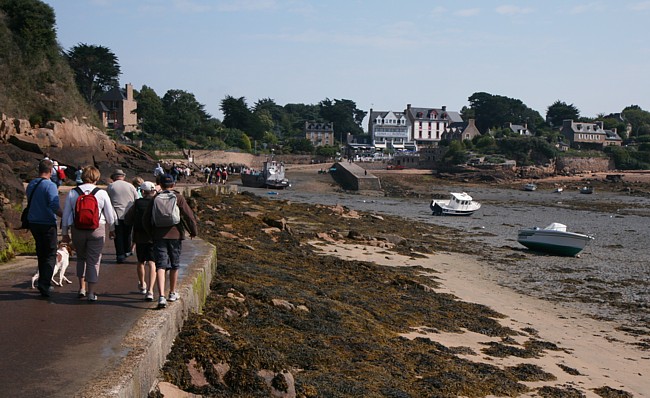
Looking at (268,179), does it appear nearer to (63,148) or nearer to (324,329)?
(63,148)

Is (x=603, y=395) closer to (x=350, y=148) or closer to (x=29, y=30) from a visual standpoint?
(x=29, y=30)

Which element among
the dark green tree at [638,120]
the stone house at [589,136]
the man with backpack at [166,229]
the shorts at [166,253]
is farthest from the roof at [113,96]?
the dark green tree at [638,120]

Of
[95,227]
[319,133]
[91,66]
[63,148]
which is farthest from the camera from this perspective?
[319,133]

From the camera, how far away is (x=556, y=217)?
161ft

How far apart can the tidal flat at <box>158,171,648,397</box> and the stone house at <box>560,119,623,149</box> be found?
110m

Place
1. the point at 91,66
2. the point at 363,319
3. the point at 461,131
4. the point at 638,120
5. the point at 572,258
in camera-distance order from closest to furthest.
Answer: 1. the point at 363,319
2. the point at 572,258
3. the point at 91,66
4. the point at 461,131
5. the point at 638,120

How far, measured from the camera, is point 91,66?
89750 mm

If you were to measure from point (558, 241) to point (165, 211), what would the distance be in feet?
71.2

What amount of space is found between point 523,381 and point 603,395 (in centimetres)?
114

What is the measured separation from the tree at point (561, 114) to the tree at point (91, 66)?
95966 mm

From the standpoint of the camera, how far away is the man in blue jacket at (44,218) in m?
8.38

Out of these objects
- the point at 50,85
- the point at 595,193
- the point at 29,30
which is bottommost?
the point at 595,193

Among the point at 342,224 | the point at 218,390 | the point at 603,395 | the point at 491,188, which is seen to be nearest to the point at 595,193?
the point at 491,188

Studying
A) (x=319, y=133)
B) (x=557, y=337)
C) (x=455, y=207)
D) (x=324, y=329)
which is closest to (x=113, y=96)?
(x=319, y=133)
